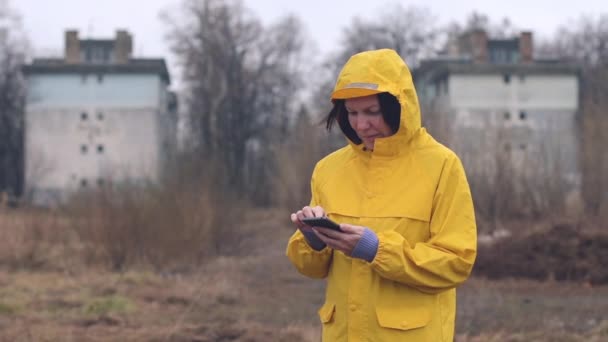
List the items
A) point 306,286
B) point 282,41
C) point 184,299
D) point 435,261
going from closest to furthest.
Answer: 1. point 435,261
2. point 184,299
3. point 306,286
4. point 282,41

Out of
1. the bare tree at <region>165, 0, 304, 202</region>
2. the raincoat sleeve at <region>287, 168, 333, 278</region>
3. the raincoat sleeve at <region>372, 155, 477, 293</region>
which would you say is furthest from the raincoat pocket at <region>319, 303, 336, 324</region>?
the bare tree at <region>165, 0, 304, 202</region>

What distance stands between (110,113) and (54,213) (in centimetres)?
3317

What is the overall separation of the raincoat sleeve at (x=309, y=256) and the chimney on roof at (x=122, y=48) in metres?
50.0

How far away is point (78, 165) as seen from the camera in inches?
2002

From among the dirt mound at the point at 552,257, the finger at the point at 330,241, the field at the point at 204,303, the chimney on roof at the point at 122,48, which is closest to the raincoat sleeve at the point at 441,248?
the finger at the point at 330,241

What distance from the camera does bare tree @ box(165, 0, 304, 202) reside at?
49344 millimetres

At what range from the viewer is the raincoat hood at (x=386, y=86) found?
343 centimetres

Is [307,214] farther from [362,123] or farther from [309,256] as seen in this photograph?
[362,123]

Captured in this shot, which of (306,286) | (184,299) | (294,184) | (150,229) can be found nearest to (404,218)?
(184,299)

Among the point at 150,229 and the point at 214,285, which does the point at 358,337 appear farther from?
the point at 150,229

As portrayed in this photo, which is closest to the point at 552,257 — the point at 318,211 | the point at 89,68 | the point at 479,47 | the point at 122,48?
the point at 318,211

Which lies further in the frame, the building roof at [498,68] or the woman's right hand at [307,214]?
the building roof at [498,68]

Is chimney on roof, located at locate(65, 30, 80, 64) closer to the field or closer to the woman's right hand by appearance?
the field

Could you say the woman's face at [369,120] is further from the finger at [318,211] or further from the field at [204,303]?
the field at [204,303]
